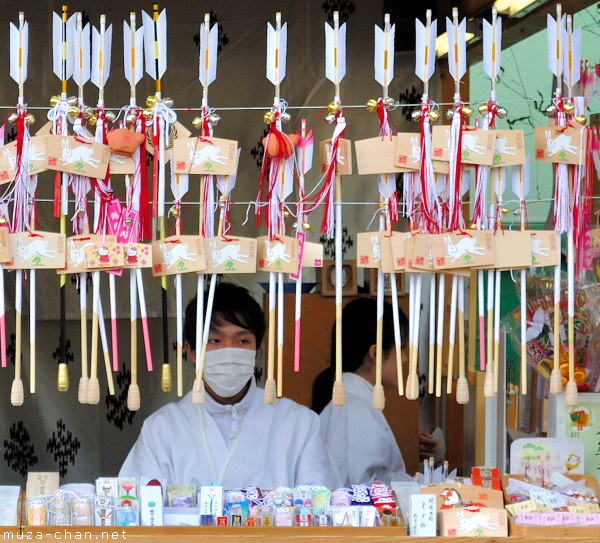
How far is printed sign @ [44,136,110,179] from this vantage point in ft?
8.18

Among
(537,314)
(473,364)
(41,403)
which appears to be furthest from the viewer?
(41,403)

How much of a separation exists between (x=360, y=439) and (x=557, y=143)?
56.3 inches

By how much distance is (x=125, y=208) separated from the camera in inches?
103

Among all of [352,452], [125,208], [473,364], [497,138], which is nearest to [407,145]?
[497,138]

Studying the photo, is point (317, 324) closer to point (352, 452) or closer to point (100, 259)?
point (352, 452)

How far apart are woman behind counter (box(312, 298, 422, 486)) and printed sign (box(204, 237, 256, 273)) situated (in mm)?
1120

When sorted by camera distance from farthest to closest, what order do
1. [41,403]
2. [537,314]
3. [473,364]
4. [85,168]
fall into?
[41,403]
[473,364]
[537,314]
[85,168]

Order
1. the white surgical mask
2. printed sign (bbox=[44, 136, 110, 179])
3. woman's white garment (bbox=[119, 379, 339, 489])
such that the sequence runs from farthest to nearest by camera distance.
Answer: the white surgical mask → woman's white garment (bbox=[119, 379, 339, 489]) → printed sign (bbox=[44, 136, 110, 179])

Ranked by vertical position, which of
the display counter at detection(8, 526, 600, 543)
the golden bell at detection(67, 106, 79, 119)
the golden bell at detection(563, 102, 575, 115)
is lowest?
the display counter at detection(8, 526, 600, 543)

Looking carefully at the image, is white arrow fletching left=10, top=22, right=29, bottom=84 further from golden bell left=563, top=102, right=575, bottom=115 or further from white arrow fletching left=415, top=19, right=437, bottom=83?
golden bell left=563, top=102, right=575, bottom=115

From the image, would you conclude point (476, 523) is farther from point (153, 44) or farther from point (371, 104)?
point (153, 44)

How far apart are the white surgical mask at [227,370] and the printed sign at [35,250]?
1.12 metres

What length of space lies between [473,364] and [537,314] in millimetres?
362

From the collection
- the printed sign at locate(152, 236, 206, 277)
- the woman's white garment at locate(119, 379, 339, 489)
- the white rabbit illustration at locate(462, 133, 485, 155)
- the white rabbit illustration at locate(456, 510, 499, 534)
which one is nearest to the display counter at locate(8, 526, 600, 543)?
the white rabbit illustration at locate(456, 510, 499, 534)
